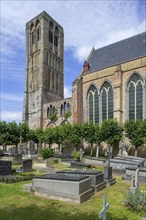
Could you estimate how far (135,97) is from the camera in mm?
29281

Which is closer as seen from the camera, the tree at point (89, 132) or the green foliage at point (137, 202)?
the green foliage at point (137, 202)

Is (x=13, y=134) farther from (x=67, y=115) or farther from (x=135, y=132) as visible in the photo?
(x=135, y=132)

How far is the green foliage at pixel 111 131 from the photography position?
87.9 ft

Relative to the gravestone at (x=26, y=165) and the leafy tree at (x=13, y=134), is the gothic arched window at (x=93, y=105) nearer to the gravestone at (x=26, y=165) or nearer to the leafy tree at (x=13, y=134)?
the leafy tree at (x=13, y=134)

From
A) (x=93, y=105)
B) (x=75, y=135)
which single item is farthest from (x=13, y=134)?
(x=93, y=105)

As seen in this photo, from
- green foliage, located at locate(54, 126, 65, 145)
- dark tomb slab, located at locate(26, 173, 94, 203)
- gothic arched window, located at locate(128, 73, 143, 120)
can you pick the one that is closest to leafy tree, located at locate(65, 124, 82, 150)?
green foliage, located at locate(54, 126, 65, 145)

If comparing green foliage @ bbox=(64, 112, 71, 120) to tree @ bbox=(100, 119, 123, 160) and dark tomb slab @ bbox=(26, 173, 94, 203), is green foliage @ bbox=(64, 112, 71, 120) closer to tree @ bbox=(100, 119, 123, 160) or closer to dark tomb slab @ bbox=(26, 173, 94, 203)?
tree @ bbox=(100, 119, 123, 160)

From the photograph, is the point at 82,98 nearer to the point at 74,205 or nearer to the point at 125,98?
the point at 125,98

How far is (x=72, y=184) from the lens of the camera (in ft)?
28.7

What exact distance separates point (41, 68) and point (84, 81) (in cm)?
1478

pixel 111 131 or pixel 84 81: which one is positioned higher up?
pixel 84 81

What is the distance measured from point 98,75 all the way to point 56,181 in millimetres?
25964

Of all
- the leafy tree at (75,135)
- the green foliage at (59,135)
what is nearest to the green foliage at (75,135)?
the leafy tree at (75,135)

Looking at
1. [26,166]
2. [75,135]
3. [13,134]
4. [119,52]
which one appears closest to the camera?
[26,166]
